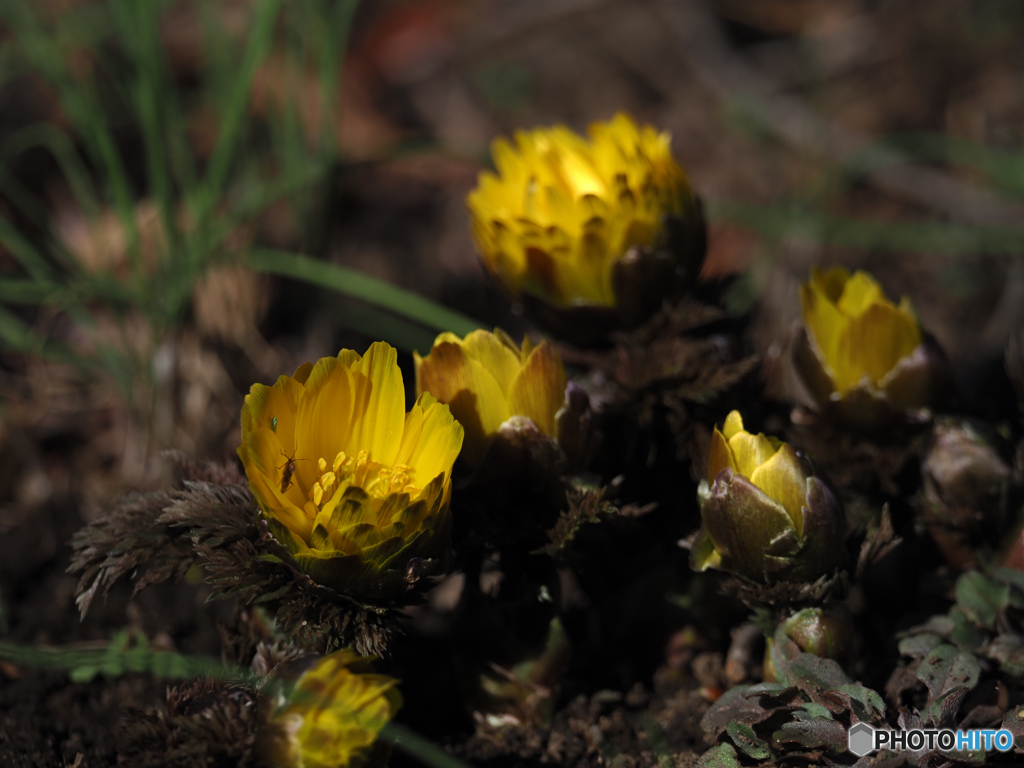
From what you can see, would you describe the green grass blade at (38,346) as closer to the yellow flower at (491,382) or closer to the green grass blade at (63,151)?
the green grass blade at (63,151)

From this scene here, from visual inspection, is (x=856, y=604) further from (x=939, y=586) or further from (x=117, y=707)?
(x=117, y=707)

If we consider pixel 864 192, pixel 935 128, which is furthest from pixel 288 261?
pixel 935 128

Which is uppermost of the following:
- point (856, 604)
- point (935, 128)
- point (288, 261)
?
point (288, 261)

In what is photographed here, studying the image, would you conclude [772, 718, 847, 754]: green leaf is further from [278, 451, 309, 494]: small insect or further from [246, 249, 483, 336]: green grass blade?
[246, 249, 483, 336]: green grass blade

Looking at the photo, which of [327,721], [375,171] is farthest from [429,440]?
[375,171]

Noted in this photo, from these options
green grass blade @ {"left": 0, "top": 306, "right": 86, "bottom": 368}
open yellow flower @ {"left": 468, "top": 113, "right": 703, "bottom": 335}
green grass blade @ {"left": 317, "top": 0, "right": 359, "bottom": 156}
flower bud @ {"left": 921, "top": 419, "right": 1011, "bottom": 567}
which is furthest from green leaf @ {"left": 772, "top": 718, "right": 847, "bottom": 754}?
green grass blade @ {"left": 317, "top": 0, "right": 359, "bottom": 156}

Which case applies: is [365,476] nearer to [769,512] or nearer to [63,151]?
[769,512]

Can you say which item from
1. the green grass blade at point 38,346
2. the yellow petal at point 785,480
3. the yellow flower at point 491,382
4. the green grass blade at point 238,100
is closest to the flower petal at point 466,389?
the yellow flower at point 491,382
